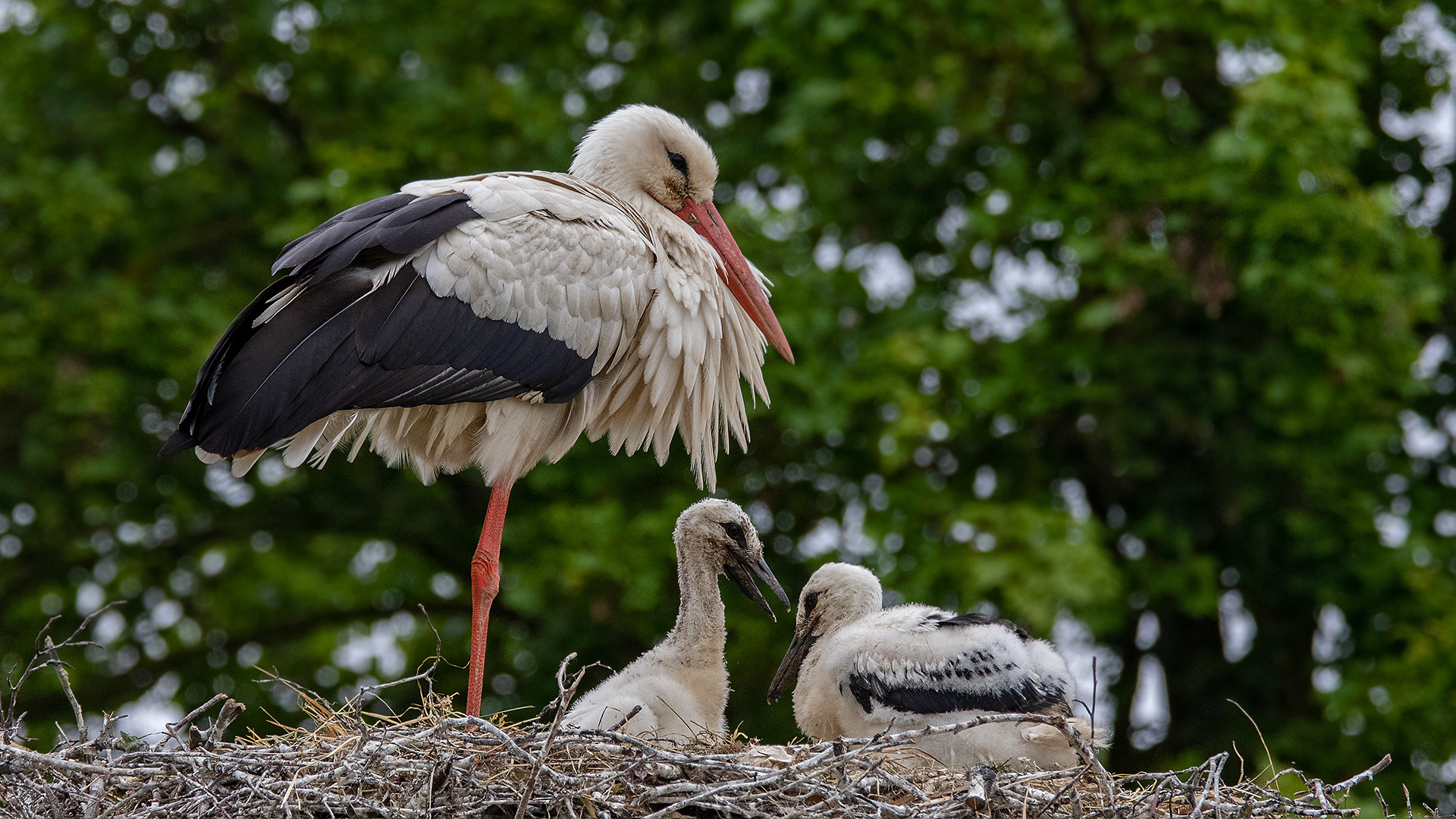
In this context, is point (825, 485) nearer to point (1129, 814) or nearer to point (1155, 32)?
point (1155, 32)

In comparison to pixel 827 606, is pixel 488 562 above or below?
above

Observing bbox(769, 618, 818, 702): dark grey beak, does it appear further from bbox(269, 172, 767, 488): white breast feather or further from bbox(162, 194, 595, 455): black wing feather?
bbox(162, 194, 595, 455): black wing feather

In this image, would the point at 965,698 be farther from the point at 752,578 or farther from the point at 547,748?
the point at 547,748

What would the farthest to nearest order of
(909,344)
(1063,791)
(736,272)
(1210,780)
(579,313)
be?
(909,344) < (736,272) < (579,313) < (1210,780) < (1063,791)

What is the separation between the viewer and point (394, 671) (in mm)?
9953

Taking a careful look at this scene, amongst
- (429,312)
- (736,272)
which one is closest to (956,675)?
(736,272)

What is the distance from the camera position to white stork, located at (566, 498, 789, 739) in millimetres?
4383

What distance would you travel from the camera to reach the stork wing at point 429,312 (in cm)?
426

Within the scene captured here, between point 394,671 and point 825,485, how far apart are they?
3199 millimetres

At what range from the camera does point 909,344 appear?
762 centimetres

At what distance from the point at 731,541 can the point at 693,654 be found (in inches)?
14.6

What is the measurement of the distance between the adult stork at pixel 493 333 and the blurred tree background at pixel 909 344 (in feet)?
7.91

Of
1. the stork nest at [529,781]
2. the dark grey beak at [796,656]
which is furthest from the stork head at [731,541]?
the stork nest at [529,781]

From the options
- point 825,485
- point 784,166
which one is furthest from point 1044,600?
point 784,166
